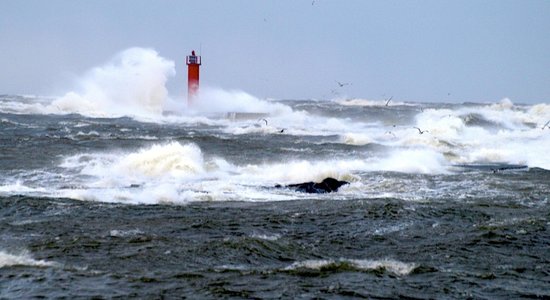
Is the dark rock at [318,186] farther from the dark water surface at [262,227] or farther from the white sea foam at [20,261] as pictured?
the white sea foam at [20,261]

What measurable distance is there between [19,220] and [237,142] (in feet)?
61.3

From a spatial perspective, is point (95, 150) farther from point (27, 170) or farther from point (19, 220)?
point (19, 220)

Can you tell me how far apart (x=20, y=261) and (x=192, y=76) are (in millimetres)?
46727

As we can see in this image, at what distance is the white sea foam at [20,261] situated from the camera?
881 cm

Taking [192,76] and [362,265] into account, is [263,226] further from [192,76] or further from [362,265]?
[192,76]

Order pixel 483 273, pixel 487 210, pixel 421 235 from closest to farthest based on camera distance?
pixel 483 273, pixel 421 235, pixel 487 210

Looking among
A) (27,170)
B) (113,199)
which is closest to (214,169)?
(27,170)

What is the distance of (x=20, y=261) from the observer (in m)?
8.95

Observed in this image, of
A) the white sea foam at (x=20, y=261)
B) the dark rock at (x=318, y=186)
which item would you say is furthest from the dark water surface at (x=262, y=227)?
the dark rock at (x=318, y=186)

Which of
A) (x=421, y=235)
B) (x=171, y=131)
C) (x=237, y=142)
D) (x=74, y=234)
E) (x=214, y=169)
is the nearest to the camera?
(x=74, y=234)

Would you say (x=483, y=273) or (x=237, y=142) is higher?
(x=237, y=142)

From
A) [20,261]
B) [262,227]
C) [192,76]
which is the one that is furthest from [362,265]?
Result: [192,76]

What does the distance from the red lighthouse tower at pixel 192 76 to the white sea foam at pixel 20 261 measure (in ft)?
149

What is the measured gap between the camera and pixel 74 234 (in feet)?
34.9
